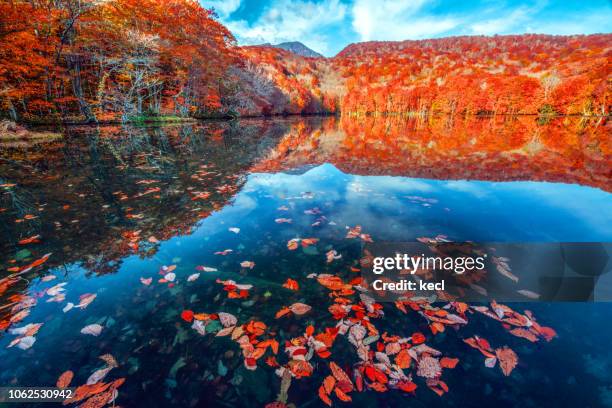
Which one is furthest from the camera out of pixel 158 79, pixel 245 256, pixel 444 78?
pixel 444 78

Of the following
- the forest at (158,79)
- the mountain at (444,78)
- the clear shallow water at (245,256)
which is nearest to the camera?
the clear shallow water at (245,256)

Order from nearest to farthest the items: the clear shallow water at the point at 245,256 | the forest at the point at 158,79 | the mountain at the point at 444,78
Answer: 1. the clear shallow water at the point at 245,256
2. the forest at the point at 158,79
3. the mountain at the point at 444,78

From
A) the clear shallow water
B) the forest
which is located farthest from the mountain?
the clear shallow water

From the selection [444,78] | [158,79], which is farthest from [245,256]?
[444,78]

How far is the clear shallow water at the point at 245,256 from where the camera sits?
6.81ft

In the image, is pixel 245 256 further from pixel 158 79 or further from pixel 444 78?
pixel 444 78

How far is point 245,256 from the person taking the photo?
3.80 metres

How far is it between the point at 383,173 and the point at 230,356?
7.86m

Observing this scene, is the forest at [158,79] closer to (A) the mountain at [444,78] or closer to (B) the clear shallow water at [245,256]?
(A) the mountain at [444,78]

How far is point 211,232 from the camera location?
4477 mm

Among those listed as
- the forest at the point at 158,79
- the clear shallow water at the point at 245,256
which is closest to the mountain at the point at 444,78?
the forest at the point at 158,79

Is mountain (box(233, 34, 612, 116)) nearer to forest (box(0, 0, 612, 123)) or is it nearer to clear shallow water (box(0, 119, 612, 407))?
forest (box(0, 0, 612, 123))

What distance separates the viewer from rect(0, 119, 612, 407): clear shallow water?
81.7 inches

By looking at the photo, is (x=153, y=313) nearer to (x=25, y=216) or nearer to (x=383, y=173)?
(x=25, y=216)
